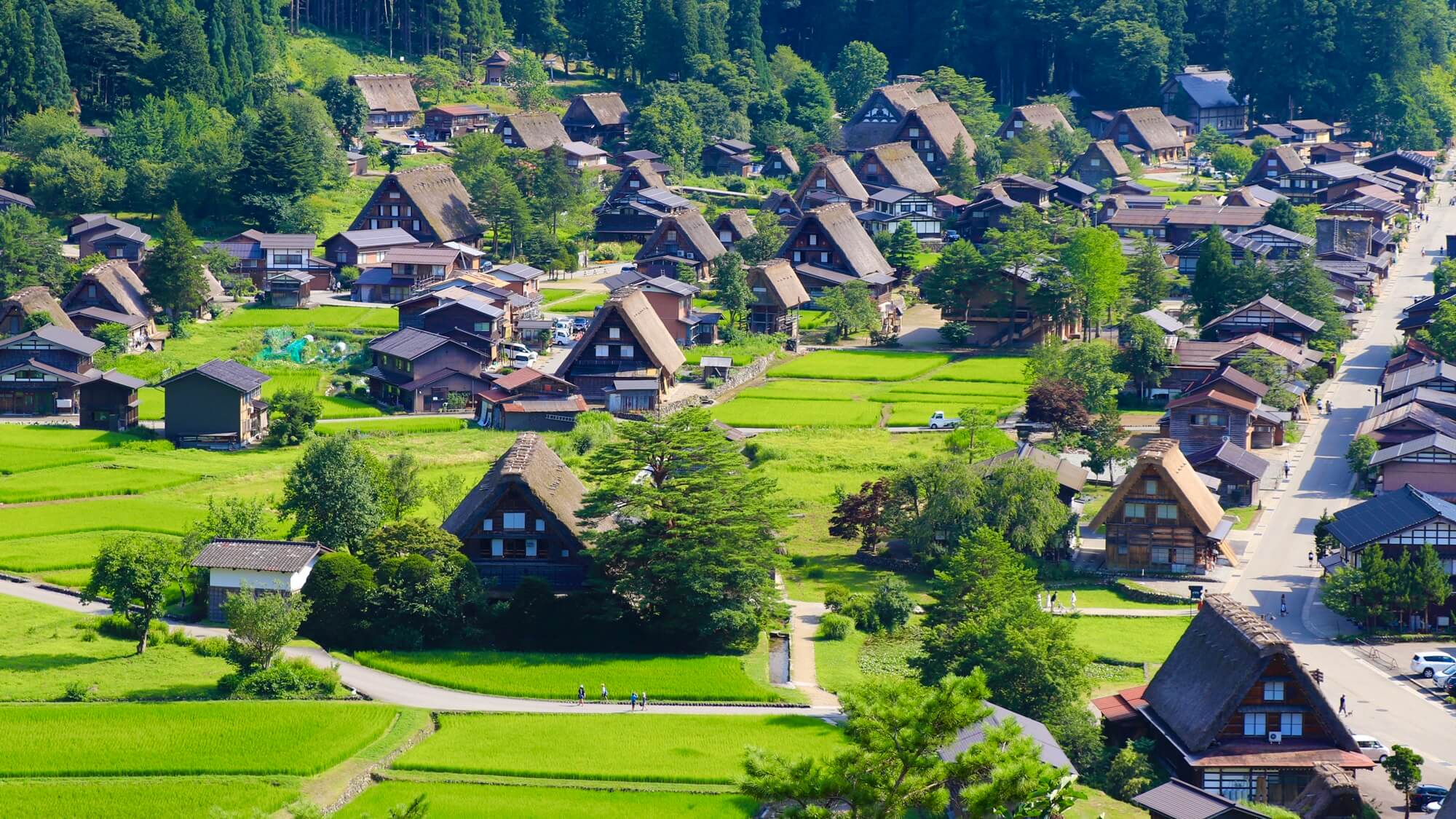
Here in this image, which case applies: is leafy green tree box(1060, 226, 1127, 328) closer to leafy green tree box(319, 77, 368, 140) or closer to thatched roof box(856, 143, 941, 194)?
thatched roof box(856, 143, 941, 194)

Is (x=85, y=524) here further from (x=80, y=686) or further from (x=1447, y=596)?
(x=1447, y=596)

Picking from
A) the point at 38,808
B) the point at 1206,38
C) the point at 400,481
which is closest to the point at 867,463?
the point at 400,481

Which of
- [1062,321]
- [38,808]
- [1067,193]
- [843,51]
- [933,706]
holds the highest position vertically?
[843,51]

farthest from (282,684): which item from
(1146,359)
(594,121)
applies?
(594,121)

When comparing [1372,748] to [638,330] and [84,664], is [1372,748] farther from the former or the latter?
A: [638,330]

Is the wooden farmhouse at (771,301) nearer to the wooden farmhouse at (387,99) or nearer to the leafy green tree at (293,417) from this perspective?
the leafy green tree at (293,417)

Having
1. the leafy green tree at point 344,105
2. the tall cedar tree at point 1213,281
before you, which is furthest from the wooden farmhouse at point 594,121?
the tall cedar tree at point 1213,281
